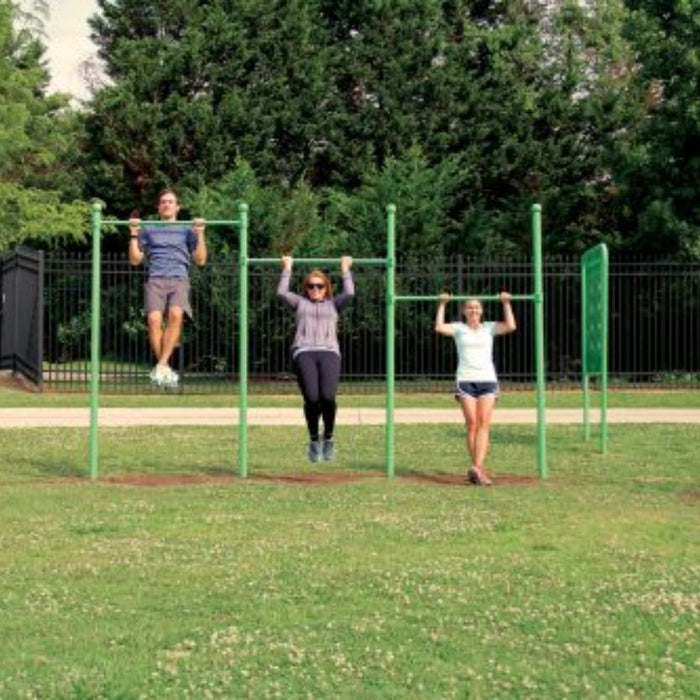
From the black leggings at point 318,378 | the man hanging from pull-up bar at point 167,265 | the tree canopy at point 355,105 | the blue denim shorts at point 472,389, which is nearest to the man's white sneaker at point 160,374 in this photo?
the man hanging from pull-up bar at point 167,265

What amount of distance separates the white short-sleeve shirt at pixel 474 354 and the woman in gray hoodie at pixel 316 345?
1.24 m

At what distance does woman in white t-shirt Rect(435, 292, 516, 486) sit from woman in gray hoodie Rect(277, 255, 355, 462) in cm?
108

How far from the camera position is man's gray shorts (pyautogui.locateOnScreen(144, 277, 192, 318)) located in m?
13.0

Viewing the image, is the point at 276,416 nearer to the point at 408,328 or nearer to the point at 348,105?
the point at 408,328

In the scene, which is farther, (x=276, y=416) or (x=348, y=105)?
(x=348, y=105)

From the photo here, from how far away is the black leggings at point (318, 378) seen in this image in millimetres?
13188

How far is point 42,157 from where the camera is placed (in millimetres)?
43406

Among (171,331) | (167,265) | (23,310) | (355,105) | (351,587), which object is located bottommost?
(351,587)

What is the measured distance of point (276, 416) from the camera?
2078cm

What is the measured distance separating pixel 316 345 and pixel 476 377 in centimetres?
161

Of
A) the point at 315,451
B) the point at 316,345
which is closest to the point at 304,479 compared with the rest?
the point at 315,451

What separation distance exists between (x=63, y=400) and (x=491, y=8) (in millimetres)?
26497

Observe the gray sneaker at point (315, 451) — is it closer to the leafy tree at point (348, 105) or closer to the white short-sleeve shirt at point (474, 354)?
the white short-sleeve shirt at point (474, 354)

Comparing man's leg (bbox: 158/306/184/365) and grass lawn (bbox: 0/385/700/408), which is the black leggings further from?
grass lawn (bbox: 0/385/700/408)
